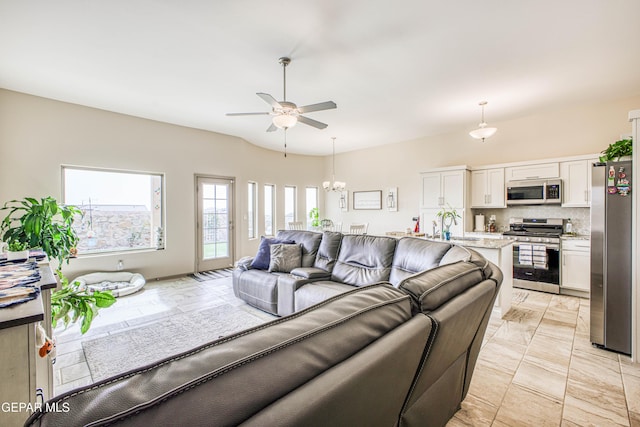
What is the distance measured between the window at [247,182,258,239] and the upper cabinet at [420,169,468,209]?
401 cm

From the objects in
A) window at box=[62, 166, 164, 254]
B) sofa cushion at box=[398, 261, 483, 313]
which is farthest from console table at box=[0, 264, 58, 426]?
window at box=[62, 166, 164, 254]

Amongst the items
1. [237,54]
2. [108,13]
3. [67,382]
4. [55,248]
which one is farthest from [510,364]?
[55,248]

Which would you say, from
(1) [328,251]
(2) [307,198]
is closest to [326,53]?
(1) [328,251]

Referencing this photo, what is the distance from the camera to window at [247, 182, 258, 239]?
23.1 feet

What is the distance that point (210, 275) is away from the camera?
5570mm

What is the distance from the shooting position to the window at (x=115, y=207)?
4.58 metres

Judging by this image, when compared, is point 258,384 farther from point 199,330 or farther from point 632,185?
point 632,185

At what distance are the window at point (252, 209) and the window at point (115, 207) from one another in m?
2.10

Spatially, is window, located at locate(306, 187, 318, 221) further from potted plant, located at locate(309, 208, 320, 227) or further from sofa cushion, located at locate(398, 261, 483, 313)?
sofa cushion, located at locate(398, 261, 483, 313)

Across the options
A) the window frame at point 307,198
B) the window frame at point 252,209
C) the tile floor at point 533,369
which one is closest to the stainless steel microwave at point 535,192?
the tile floor at point 533,369

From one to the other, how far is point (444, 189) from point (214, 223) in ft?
16.2

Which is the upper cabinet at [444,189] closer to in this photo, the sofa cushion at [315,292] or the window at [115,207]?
the sofa cushion at [315,292]

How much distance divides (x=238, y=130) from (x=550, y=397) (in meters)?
5.89

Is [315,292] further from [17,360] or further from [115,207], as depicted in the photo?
[115,207]
